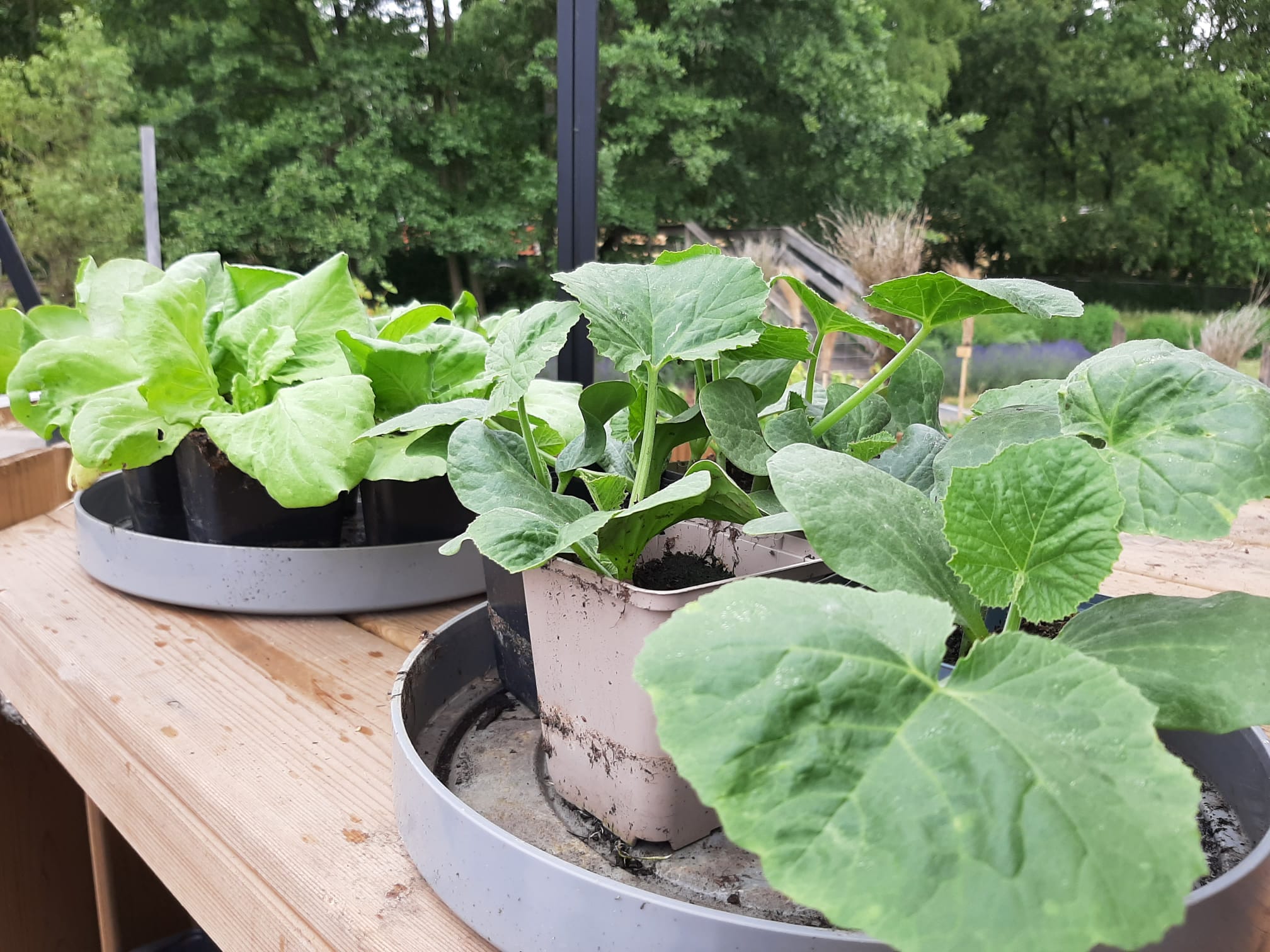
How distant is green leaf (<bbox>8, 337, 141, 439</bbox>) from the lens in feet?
1.71

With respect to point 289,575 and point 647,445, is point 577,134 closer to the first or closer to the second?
point 289,575

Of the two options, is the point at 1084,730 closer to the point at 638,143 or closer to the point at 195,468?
the point at 195,468

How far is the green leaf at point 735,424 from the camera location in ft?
0.90

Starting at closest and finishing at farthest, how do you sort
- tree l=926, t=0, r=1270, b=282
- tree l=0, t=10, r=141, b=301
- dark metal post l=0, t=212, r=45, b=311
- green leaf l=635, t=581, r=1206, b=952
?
green leaf l=635, t=581, r=1206, b=952
dark metal post l=0, t=212, r=45, b=311
tree l=926, t=0, r=1270, b=282
tree l=0, t=10, r=141, b=301

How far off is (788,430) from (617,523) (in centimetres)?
7

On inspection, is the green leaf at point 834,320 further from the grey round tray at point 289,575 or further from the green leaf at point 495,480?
the grey round tray at point 289,575

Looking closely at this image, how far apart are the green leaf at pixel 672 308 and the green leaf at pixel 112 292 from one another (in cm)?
45

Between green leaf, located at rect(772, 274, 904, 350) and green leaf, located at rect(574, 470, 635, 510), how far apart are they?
9 centimetres

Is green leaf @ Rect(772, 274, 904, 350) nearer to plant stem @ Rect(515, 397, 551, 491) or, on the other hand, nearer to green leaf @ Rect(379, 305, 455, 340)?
plant stem @ Rect(515, 397, 551, 491)

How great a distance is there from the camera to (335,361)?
19.9 inches

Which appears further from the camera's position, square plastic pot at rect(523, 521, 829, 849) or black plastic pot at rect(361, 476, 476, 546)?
black plastic pot at rect(361, 476, 476, 546)

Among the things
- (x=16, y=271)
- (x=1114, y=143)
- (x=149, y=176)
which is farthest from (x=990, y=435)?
(x=1114, y=143)

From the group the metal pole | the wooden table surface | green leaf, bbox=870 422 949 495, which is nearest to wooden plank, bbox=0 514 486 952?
the wooden table surface

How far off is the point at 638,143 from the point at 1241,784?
5202 mm
